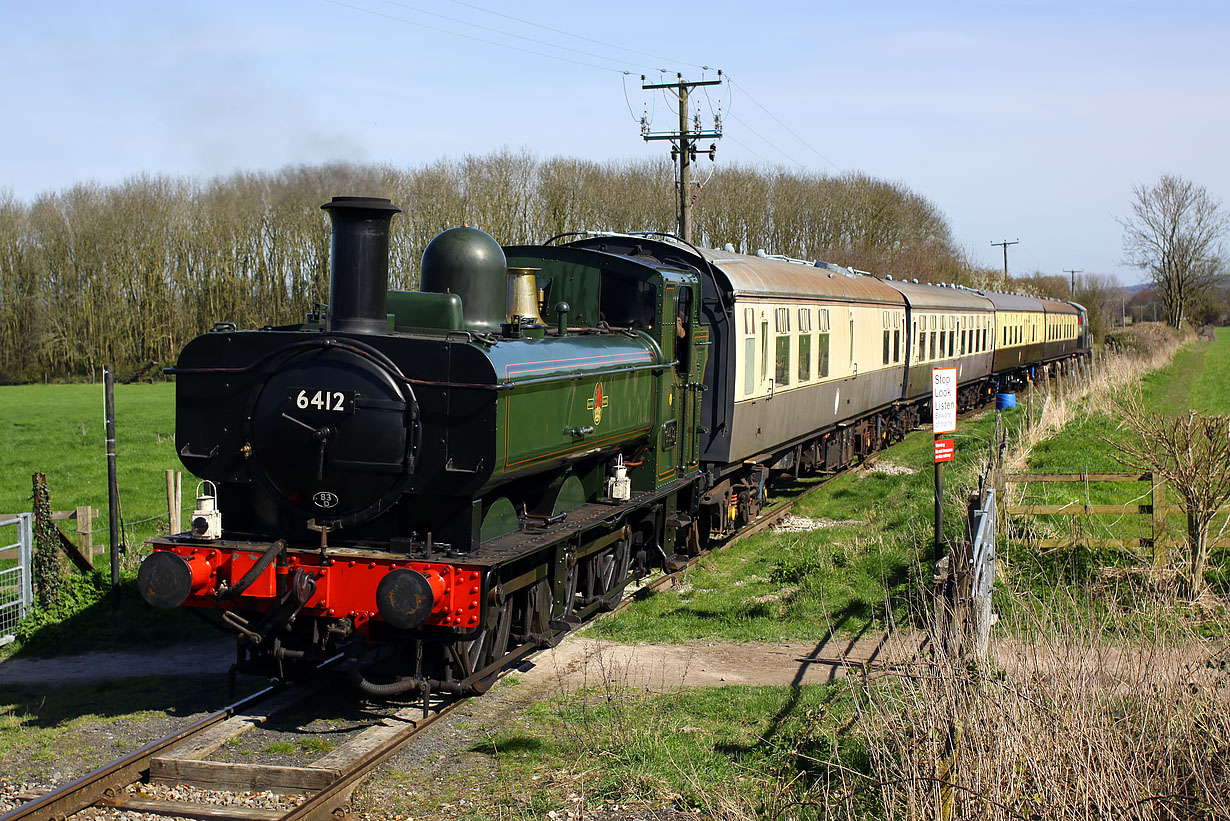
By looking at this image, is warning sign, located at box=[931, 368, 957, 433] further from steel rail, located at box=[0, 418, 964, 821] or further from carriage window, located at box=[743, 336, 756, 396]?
steel rail, located at box=[0, 418, 964, 821]

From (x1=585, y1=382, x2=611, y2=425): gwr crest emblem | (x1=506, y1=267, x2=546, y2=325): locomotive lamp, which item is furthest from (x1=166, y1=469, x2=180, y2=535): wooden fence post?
(x1=585, y1=382, x2=611, y2=425): gwr crest emblem

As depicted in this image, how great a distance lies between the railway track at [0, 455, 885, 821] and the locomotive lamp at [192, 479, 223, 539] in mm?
1198

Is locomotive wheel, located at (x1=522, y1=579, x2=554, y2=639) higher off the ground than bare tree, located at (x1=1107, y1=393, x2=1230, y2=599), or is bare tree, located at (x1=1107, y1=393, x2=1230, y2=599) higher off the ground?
bare tree, located at (x1=1107, y1=393, x2=1230, y2=599)

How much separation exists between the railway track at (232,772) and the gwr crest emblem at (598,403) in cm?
213

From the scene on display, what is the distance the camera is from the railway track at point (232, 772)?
596 cm

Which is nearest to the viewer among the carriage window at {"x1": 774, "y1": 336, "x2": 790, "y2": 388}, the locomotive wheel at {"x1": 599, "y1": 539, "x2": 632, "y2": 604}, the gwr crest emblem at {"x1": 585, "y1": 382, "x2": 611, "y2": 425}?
the gwr crest emblem at {"x1": 585, "y1": 382, "x2": 611, "y2": 425}

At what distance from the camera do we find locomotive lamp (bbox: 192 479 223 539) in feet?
23.9

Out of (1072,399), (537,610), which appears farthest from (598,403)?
(1072,399)

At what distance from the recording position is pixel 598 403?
348 inches

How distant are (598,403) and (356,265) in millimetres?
2376

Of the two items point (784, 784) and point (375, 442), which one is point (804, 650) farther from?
point (375, 442)

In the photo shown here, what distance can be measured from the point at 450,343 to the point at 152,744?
3.07 metres

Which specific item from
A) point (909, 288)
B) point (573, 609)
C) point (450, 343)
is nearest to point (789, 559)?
point (573, 609)

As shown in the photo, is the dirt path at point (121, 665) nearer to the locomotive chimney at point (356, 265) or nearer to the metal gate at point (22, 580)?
the metal gate at point (22, 580)
